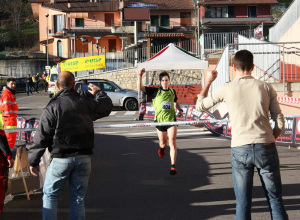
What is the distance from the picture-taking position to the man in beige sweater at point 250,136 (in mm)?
4441

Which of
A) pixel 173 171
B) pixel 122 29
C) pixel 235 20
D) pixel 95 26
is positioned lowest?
pixel 173 171

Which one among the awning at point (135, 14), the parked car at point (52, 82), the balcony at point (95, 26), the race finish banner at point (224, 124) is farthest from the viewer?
the balcony at point (95, 26)

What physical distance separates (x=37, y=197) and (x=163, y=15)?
59.2 m

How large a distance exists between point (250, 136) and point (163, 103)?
437 centimetres

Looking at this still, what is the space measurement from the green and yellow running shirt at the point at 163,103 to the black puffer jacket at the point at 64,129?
3995mm

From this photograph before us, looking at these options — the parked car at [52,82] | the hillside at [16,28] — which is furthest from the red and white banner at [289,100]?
the hillside at [16,28]

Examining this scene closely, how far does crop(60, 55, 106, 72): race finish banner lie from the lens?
30122 millimetres

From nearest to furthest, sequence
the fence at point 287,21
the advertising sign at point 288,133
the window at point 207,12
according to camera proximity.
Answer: the advertising sign at point 288,133 → the fence at point 287,21 → the window at point 207,12

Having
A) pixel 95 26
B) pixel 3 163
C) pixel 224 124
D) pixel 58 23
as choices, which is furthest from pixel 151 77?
pixel 58 23

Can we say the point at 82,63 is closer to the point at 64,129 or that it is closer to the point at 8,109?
the point at 8,109

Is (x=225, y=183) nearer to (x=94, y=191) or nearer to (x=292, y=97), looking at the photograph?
(x=94, y=191)

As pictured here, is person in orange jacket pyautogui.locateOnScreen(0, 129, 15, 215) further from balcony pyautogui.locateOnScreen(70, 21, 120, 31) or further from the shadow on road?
balcony pyautogui.locateOnScreen(70, 21, 120, 31)

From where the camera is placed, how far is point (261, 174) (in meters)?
4.50

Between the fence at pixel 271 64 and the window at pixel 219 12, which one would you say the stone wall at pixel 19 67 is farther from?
the fence at pixel 271 64
